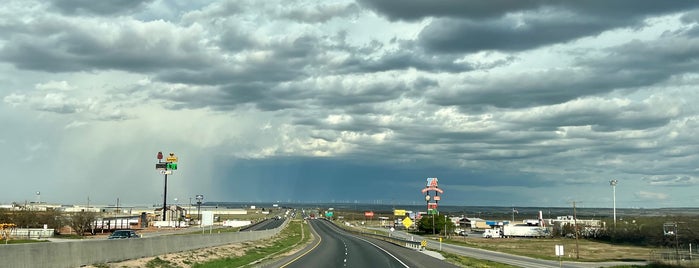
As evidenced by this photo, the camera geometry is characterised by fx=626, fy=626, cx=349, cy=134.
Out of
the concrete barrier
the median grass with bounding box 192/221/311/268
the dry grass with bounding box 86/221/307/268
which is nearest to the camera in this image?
the concrete barrier

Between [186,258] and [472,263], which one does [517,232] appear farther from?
[186,258]

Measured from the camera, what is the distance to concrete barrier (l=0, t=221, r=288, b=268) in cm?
A: 2457

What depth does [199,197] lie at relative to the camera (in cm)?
18350

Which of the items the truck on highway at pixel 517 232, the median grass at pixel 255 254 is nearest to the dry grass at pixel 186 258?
the median grass at pixel 255 254

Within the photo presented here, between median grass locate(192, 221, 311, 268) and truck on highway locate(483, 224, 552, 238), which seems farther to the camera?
truck on highway locate(483, 224, 552, 238)

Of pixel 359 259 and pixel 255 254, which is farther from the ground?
pixel 359 259

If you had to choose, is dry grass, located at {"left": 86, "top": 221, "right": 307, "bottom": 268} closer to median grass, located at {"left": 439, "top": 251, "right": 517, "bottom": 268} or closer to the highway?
the highway

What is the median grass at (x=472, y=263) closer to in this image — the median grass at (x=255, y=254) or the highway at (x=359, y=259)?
the highway at (x=359, y=259)

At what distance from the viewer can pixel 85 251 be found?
31.6 metres

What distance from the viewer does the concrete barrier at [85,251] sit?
24.6 meters

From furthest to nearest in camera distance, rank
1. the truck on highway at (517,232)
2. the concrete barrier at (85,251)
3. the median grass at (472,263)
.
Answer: the truck on highway at (517,232)
the median grass at (472,263)
the concrete barrier at (85,251)

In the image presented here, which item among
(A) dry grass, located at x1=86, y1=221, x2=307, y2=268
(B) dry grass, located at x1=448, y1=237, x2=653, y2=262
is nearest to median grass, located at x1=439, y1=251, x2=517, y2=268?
(A) dry grass, located at x1=86, y1=221, x2=307, y2=268

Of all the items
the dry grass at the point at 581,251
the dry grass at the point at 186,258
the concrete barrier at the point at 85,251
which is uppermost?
the concrete barrier at the point at 85,251

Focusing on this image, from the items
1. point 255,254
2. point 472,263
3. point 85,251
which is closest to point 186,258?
point 85,251
